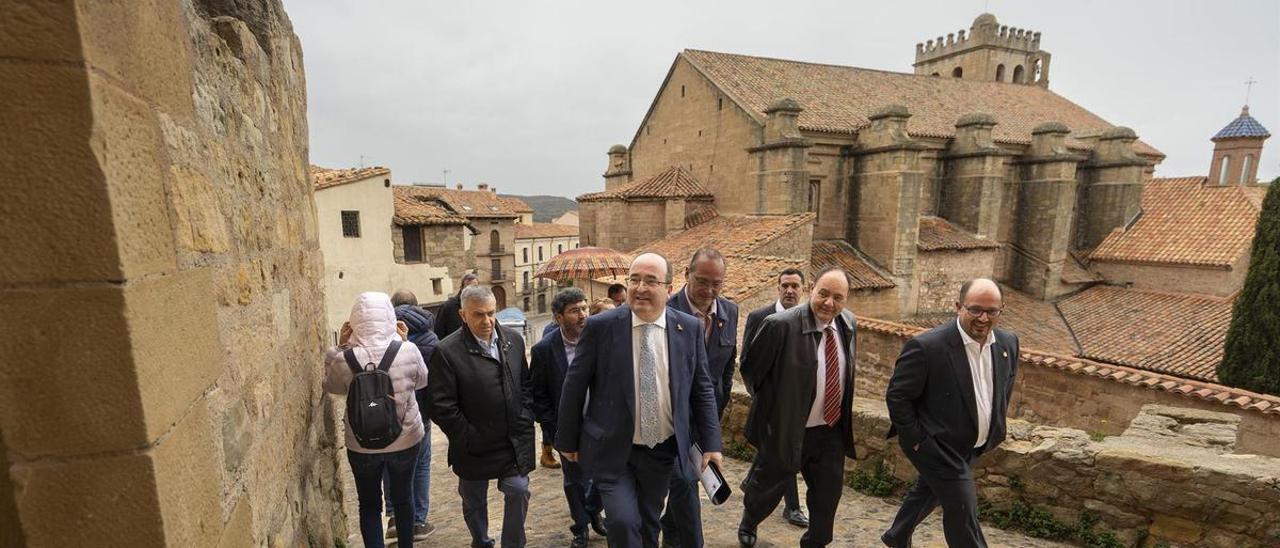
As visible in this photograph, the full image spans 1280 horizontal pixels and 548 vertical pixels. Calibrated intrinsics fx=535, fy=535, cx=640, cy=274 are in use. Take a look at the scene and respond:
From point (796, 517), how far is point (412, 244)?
15.5 metres

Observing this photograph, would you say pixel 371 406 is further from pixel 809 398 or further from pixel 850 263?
pixel 850 263

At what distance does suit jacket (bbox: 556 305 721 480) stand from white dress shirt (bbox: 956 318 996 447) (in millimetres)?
1467

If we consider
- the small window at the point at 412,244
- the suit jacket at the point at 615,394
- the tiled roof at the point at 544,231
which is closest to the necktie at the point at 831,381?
the suit jacket at the point at 615,394

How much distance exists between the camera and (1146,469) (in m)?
3.42

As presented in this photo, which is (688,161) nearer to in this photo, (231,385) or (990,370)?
(990,370)

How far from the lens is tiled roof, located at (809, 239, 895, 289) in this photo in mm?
15109

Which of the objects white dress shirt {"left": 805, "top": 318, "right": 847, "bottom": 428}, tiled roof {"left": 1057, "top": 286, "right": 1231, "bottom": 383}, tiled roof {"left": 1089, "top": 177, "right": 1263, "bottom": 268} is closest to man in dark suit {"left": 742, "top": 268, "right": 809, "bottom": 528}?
white dress shirt {"left": 805, "top": 318, "right": 847, "bottom": 428}

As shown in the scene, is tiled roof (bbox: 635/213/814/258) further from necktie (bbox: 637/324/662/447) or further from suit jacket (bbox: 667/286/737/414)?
necktie (bbox: 637/324/662/447)

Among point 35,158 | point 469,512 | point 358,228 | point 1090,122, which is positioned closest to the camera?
point 35,158

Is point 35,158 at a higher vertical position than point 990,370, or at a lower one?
higher

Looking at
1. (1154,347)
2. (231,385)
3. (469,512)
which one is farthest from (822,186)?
(231,385)

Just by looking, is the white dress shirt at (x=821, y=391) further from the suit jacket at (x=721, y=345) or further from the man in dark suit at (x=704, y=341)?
the suit jacket at (x=721, y=345)

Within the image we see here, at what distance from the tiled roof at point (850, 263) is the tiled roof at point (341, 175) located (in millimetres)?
12504

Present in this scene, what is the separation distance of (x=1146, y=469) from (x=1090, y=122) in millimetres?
27476
